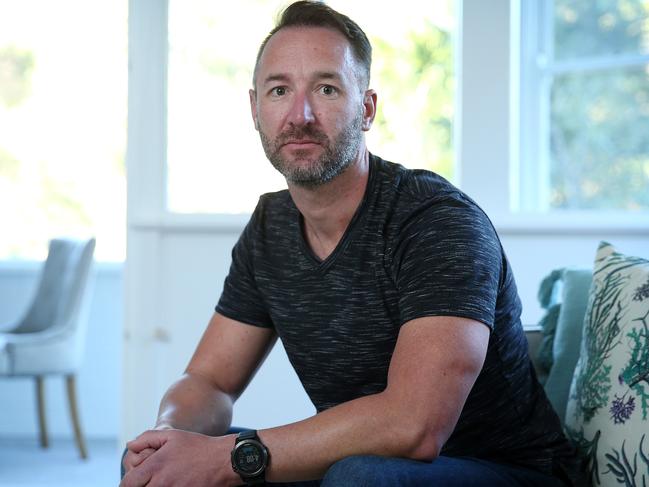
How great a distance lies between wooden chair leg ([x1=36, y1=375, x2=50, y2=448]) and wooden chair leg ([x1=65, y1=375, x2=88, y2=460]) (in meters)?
0.13

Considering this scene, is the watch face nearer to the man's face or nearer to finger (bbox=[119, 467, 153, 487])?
finger (bbox=[119, 467, 153, 487])

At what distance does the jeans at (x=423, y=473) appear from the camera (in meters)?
1.16

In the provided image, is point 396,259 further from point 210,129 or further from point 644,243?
point 210,129

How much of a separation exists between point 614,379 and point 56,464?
9.69ft

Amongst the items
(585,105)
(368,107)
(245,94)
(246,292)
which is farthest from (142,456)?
(585,105)

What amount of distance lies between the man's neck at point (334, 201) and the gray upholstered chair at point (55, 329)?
262 centimetres

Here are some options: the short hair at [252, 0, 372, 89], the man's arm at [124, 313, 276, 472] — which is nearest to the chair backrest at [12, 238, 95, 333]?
the man's arm at [124, 313, 276, 472]

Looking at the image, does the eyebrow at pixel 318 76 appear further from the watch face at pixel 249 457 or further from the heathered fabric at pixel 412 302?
the watch face at pixel 249 457

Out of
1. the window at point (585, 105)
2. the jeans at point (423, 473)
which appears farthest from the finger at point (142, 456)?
the window at point (585, 105)

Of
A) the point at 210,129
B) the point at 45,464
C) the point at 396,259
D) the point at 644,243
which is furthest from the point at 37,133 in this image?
the point at 396,259

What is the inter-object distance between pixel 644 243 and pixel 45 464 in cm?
266

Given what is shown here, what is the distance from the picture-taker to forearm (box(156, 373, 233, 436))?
154cm

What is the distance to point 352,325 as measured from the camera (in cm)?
146

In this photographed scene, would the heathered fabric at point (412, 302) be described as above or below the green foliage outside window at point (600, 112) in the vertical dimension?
below
